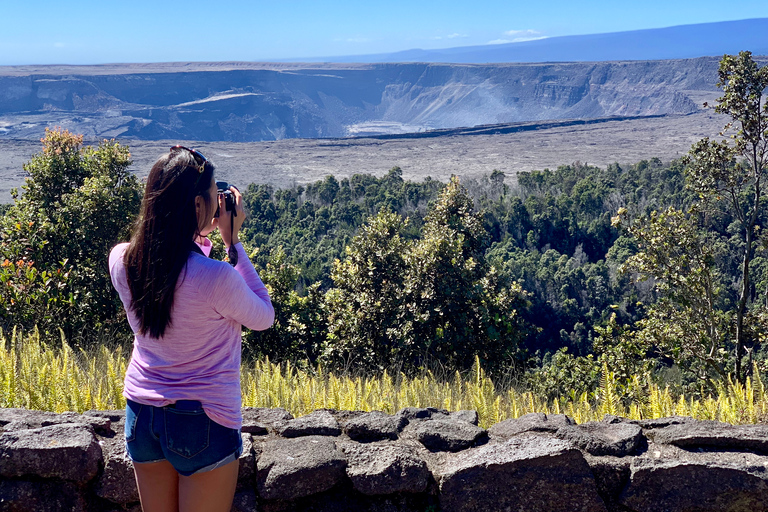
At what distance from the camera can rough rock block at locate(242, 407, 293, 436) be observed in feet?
11.1

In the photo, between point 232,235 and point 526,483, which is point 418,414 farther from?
point 232,235

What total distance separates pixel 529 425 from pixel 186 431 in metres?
1.84

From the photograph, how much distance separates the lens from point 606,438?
313cm

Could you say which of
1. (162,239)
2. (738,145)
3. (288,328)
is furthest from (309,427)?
(288,328)

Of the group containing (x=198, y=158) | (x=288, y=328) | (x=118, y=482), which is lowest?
(x=288, y=328)

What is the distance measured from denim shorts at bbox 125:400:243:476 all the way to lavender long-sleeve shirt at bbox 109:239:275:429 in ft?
0.10

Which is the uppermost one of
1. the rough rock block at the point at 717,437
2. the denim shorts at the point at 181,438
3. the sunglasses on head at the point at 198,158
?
the sunglasses on head at the point at 198,158

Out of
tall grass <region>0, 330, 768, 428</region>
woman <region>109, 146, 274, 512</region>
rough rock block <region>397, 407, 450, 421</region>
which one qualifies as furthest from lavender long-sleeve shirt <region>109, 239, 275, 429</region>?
tall grass <region>0, 330, 768, 428</region>

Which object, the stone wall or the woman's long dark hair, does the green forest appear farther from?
the woman's long dark hair

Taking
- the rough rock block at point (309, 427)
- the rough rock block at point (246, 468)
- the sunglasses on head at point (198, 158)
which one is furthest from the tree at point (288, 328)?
the sunglasses on head at point (198, 158)

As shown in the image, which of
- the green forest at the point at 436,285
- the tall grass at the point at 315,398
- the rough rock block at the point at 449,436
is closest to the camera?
the rough rock block at the point at 449,436

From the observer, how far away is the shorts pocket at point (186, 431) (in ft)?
7.23

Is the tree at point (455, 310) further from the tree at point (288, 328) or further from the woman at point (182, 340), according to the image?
the woman at point (182, 340)

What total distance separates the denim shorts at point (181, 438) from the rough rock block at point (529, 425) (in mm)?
1566
